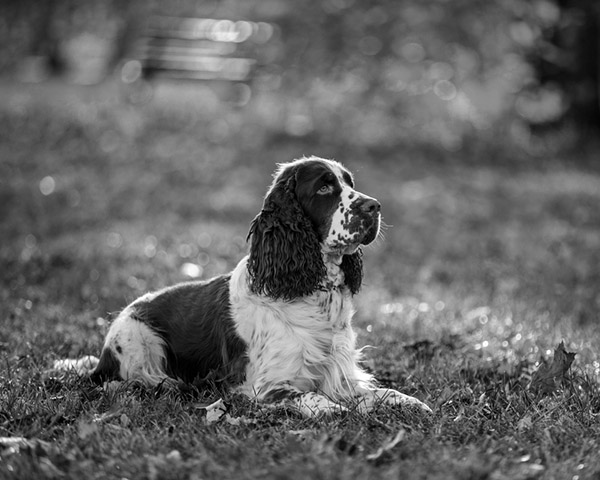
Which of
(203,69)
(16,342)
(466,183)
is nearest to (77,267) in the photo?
(16,342)

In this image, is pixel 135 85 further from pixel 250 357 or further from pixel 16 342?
pixel 250 357

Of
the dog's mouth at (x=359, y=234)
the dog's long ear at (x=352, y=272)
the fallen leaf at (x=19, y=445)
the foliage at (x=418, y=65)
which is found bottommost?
the fallen leaf at (x=19, y=445)

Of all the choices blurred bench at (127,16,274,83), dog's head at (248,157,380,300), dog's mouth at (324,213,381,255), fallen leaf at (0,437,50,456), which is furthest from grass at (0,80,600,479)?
blurred bench at (127,16,274,83)

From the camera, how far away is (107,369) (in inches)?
196

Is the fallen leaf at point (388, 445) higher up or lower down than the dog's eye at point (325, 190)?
lower down

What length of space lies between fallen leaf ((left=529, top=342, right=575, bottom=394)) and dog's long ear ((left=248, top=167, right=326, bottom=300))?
1.42 m

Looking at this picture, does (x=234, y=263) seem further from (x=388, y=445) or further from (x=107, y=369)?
(x=388, y=445)

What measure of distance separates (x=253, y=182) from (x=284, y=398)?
8495 mm

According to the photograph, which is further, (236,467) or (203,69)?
(203,69)

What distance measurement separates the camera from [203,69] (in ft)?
64.3

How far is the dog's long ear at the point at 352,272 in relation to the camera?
5004 mm

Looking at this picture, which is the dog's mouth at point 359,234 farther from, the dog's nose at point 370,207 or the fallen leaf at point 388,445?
the fallen leaf at point 388,445

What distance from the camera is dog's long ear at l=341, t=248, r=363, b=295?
500 centimetres

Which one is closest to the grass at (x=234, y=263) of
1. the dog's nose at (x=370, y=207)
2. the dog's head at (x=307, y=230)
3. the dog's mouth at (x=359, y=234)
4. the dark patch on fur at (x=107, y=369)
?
the dark patch on fur at (x=107, y=369)
